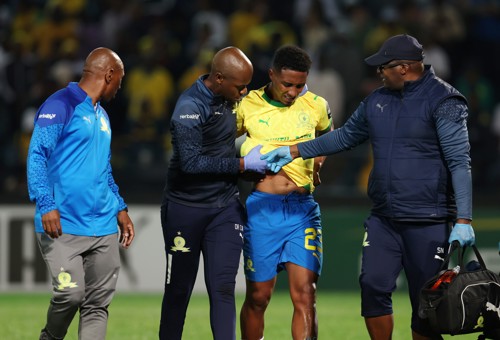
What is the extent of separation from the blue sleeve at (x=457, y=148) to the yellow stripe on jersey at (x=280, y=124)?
4.36 ft

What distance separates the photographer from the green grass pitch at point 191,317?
10.7 m

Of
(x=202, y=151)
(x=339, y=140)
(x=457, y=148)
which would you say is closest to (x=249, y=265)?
(x=202, y=151)

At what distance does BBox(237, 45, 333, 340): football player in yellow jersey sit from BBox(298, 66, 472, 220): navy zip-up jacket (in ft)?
2.49

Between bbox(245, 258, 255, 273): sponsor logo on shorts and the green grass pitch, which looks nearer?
bbox(245, 258, 255, 273): sponsor logo on shorts

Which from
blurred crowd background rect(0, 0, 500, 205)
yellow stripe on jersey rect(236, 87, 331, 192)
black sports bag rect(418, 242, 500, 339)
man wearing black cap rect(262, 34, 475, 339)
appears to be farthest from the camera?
blurred crowd background rect(0, 0, 500, 205)

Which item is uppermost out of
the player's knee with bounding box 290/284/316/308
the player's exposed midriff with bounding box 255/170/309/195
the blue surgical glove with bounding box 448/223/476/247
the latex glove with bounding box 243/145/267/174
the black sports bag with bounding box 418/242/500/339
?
the latex glove with bounding box 243/145/267/174

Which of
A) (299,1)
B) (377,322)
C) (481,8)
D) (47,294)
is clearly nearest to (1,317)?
Answer: (47,294)

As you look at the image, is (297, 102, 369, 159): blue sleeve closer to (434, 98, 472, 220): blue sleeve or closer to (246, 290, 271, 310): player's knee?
(434, 98, 472, 220): blue sleeve

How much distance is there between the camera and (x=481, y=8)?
718 inches

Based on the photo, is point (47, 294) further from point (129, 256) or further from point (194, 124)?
point (194, 124)

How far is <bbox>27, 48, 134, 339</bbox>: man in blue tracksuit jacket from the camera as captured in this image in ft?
25.5

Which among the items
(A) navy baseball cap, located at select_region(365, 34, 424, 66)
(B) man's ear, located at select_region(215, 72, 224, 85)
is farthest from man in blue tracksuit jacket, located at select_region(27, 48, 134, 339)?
(A) navy baseball cap, located at select_region(365, 34, 424, 66)

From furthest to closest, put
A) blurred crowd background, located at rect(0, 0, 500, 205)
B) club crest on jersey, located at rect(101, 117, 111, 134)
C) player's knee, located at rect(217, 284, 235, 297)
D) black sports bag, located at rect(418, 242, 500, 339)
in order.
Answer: blurred crowd background, located at rect(0, 0, 500, 205) → player's knee, located at rect(217, 284, 235, 297) → club crest on jersey, located at rect(101, 117, 111, 134) → black sports bag, located at rect(418, 242, 500, 339)

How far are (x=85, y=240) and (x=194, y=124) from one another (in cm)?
124
